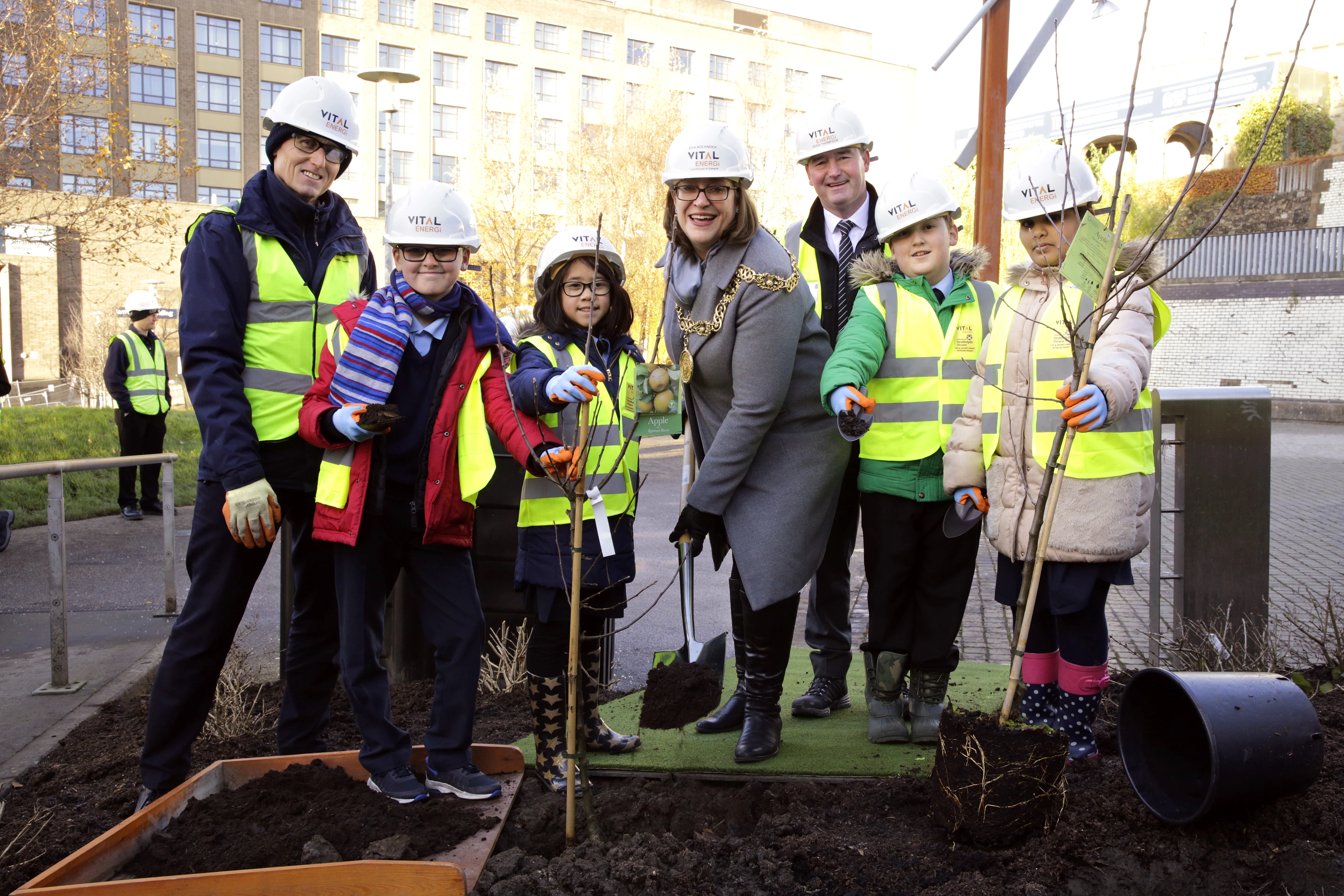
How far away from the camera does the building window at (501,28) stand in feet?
181

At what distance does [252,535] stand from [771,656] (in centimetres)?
172

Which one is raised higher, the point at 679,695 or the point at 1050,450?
the point at 1050,450

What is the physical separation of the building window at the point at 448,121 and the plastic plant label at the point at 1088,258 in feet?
180

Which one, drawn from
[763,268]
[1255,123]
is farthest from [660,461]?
[1255,123]

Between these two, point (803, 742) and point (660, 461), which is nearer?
point (803, 742)

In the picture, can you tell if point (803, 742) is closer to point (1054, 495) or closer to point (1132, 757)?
point (1132, 757)

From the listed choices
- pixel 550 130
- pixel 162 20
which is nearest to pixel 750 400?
pixel 550 130

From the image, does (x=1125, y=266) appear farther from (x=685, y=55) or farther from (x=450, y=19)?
(x=685, y=55)

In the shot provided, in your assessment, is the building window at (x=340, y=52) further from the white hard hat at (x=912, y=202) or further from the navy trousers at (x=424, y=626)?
the navy trousers at (x=424, y=626)

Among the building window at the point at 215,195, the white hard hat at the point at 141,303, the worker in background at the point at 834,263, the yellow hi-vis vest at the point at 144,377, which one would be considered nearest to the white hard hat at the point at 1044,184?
the worker in background at the point at 834,263

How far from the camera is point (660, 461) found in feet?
54.2

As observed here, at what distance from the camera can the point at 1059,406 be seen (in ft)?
10.9

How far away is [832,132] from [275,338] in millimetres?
2157

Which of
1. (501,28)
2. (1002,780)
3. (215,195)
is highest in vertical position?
(501,28)
